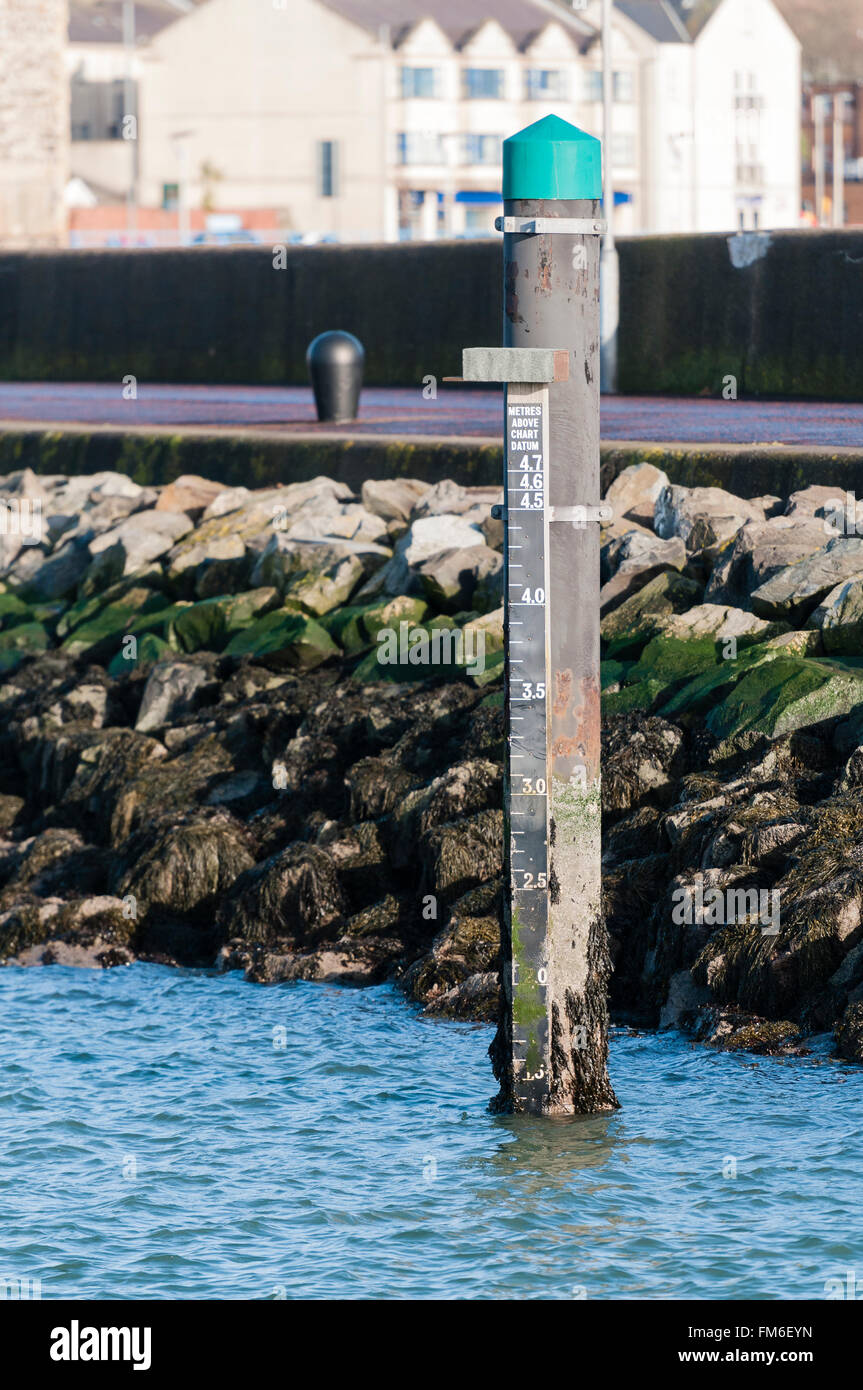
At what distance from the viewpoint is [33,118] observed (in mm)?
43625

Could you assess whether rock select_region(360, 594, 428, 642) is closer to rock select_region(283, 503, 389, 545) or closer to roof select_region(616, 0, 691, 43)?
rock select_region(283, 503, 389, 545)

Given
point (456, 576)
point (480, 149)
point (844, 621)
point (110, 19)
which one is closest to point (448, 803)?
point (844, 621)

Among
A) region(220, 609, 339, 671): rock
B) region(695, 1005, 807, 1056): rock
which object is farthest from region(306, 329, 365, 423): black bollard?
region(695, 1005, 807, 1056): rock

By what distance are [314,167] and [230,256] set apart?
61.0m

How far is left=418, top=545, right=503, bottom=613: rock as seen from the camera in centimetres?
1267

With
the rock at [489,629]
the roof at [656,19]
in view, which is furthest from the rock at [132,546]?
the roof at [656,19]

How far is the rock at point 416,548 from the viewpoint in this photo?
516 inches

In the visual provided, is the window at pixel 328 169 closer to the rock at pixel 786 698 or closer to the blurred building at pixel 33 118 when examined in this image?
the blurred building at pixel 33 118

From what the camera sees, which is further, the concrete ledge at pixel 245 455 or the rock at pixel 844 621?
the concrete ledge at pixel 245 455

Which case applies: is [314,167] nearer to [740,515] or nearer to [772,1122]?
[740,515]

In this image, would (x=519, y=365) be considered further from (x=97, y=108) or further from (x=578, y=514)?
(x=97, y=108)

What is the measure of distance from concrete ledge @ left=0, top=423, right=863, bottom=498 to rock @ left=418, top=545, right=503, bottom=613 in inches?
57.0

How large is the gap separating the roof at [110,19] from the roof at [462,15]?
11232 mm

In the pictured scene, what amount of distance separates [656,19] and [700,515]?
8025cm
